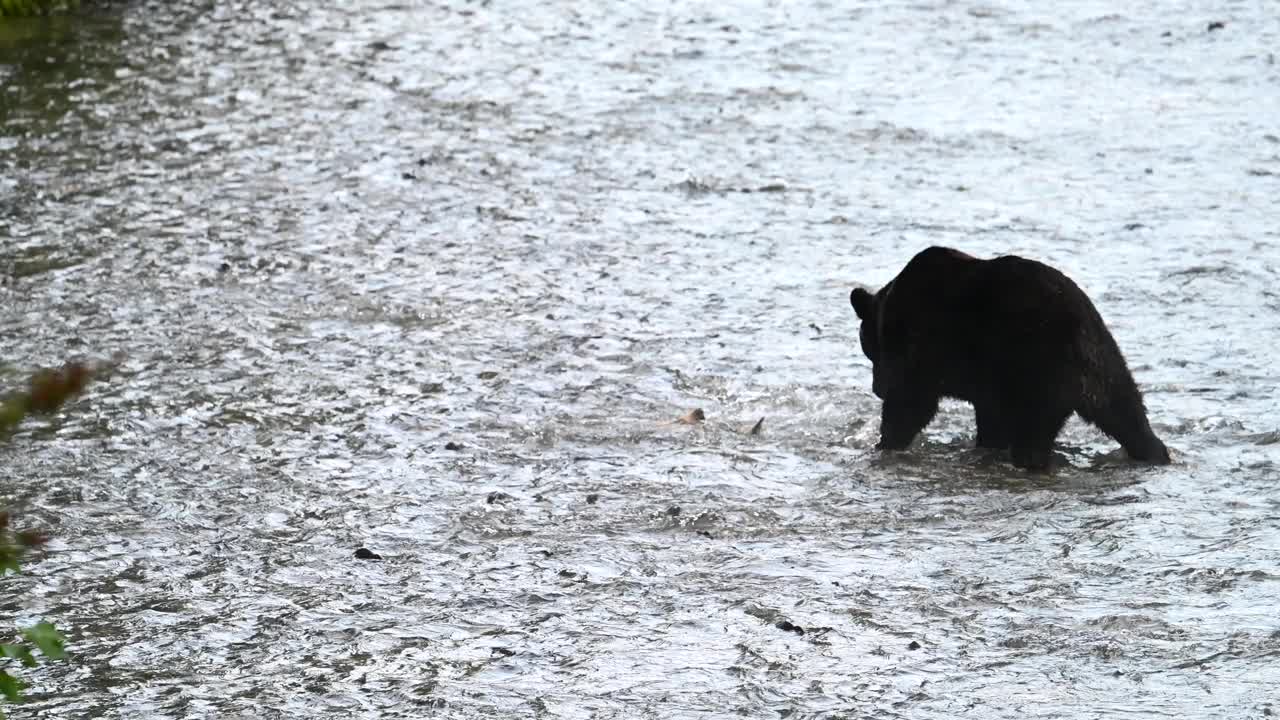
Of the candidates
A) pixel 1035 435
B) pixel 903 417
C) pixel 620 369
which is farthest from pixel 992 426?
pixel 620 369

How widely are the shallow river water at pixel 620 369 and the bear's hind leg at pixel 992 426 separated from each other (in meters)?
0.08

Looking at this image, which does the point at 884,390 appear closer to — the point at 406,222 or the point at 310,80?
the point at 406,222

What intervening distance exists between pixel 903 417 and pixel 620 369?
1.49 metres

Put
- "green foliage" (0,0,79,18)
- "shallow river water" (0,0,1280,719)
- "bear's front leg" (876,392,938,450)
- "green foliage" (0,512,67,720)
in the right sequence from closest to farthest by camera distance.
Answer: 1. "green foliage" (0,512,67,720)
2. "shallow river water" (0,0,1280,719)
3. "bear's front leg" (876,392,938,450)
4. "green foliage" (0,0,79,18)

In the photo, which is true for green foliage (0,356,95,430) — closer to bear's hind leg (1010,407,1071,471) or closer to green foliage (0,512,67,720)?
green foliage (0,512,67,720)

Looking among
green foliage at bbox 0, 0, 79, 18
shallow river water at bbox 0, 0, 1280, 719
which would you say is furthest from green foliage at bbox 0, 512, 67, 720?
green foliage at bbox 0, 0, 79, 18

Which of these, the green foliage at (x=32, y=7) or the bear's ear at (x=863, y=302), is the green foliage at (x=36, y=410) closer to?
the bear's ear at (x=863, y=302)

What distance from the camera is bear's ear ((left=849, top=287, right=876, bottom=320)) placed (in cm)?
752

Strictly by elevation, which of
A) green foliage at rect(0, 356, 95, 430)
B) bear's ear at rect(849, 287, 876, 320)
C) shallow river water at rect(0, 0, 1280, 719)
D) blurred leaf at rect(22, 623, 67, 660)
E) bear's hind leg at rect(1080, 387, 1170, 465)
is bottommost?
shallow river water at rect(0, 0, 1280, 719)

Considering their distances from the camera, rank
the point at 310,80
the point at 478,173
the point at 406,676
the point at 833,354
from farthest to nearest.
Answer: the point at 310,80
the point at 478,173
the point at 833,354
the point at 406,676

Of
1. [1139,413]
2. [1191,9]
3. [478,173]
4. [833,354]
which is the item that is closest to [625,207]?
[478,173]

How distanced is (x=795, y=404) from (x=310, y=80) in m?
7.06

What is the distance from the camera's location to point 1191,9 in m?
14.8

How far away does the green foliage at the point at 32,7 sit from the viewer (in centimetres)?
1511
